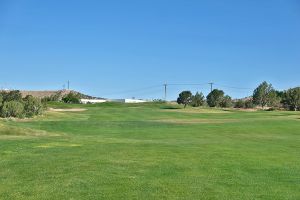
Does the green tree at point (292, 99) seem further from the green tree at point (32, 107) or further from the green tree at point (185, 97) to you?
the green tree at point (32, 107)

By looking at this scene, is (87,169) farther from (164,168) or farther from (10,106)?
(10,106)

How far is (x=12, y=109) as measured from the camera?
57188 millimetres

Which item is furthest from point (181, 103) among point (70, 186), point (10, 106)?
point (70, 186)

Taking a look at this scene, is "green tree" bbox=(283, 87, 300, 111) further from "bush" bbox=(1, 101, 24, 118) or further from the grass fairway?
the grass fairway

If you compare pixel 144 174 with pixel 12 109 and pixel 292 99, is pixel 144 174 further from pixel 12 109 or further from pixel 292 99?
pixel 292 99

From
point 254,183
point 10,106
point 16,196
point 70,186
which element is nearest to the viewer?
point 16,196

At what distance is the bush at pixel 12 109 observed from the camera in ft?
183

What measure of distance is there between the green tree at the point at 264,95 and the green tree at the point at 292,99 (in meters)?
10.8

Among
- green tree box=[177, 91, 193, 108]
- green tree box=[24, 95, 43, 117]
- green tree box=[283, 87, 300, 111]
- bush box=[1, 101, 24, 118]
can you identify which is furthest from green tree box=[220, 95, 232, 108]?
bush box=[1, 101, 24, 118]

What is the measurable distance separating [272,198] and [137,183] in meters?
3.48

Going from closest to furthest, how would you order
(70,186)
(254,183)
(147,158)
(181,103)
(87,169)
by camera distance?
(70,186) → (254,183) → (87,169) → (147,158) → (181,103)

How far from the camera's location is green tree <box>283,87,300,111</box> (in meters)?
120

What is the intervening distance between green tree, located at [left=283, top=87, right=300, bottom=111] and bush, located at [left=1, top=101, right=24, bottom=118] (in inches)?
2937

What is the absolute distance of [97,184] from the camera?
1462 centimetres
